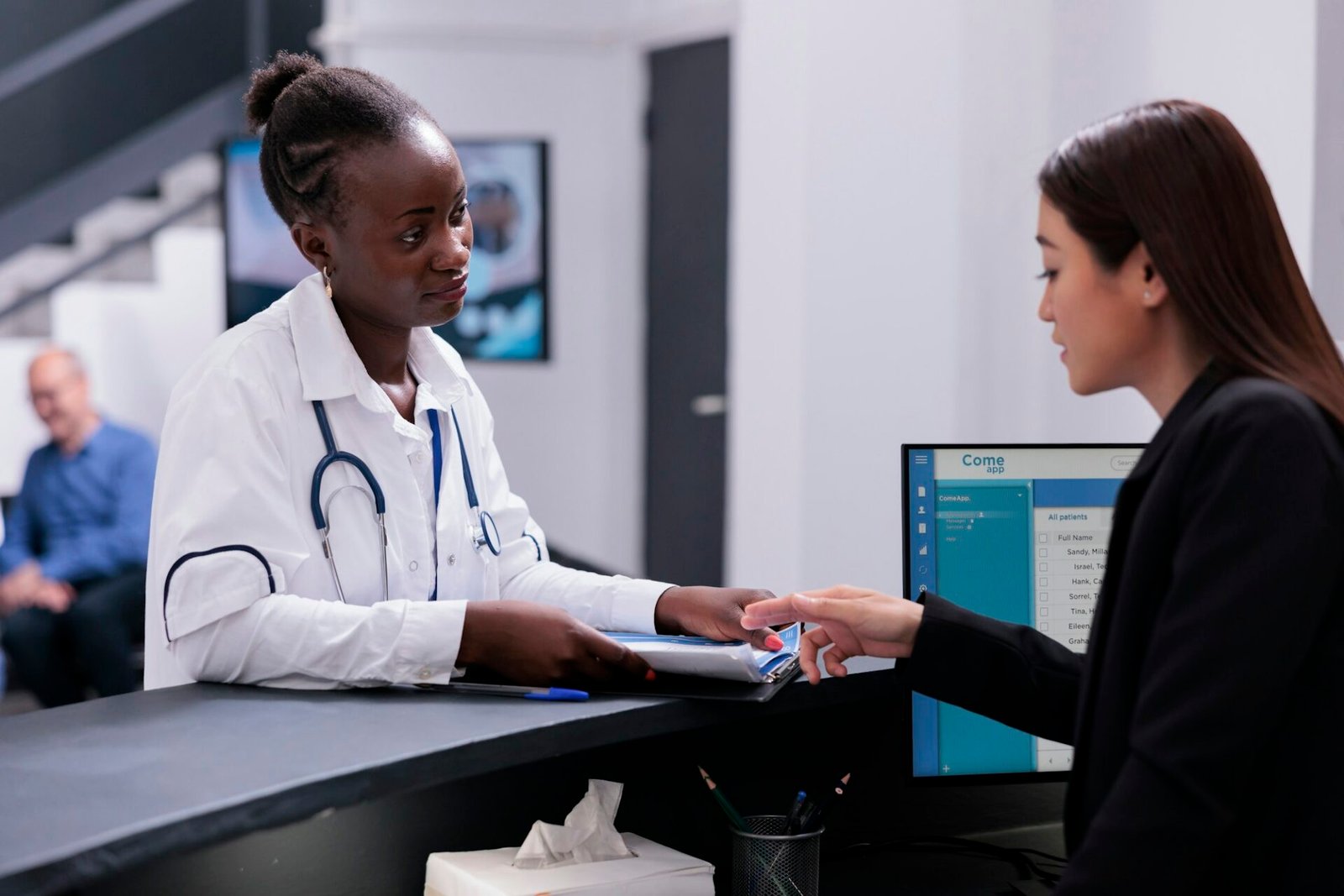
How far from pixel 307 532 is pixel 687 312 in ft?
13.4

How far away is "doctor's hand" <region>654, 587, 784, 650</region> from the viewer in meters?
1.57

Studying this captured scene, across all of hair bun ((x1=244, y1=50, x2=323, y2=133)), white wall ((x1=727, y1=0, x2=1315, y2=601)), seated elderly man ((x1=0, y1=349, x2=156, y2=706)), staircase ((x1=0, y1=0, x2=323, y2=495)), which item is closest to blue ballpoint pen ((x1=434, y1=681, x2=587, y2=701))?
hair bun ((x1=244, y1=50, x2=323, y2=133))

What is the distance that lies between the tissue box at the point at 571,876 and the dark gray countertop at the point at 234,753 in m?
0.13

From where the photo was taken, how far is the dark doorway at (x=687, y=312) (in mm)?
5375

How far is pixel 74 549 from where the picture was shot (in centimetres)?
470

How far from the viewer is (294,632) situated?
1.40 meters

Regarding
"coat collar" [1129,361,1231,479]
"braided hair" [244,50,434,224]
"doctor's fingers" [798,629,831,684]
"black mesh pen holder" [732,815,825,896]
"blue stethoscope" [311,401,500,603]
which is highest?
"braided hair" [244,50,434,224]

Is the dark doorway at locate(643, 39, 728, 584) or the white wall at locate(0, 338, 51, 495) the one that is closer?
the dark doorway at locate(643, 39, 728, 584)

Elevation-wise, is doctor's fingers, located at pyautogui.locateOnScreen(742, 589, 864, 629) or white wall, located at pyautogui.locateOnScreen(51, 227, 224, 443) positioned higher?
white wall, located at pyautogui.locateOnScreen(51, 227, 224, 443)

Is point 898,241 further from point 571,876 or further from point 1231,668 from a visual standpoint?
point 1231,668

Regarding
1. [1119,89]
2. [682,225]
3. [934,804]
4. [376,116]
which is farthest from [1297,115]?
[682,225]

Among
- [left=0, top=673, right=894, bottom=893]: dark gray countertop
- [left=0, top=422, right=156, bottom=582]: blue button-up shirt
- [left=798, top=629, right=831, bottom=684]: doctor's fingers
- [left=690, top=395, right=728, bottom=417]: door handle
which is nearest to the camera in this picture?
[left=0, top=673, right=894, bottom=893]: dark gray countertop

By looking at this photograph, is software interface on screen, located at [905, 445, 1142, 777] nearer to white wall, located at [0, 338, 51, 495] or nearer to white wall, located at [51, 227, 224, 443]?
white wall, located at [51, 227, 224, 443]

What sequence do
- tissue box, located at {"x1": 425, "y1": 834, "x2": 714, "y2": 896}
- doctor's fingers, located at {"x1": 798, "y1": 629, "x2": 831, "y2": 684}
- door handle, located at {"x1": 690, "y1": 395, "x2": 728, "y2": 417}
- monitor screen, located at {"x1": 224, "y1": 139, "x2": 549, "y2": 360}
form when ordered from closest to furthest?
tissue box, located at {"x1": 425, "y1": 834, "x2": 714, "y2": 896} < doctor's fingers, located at {"x1": 798, "y1": 629, "x2": 831, "y2": 684} < door handle, located at {"x1": 690, "y1": 395, "x2": 728, "y2": 417} < monitor screen, located at {"x1": 224, "y1": 139, "x2": 549, "y2": 360}
